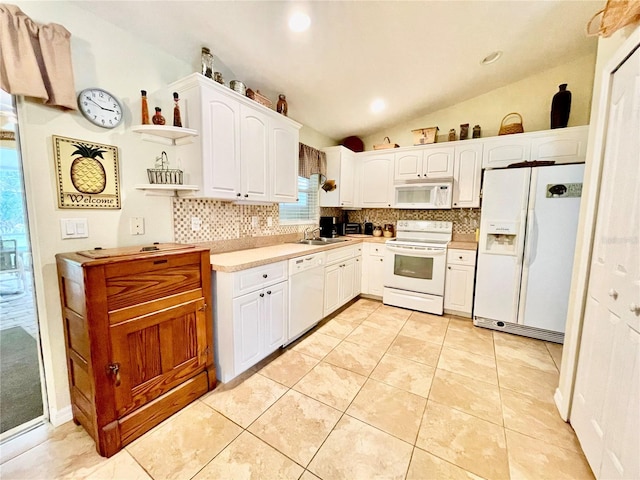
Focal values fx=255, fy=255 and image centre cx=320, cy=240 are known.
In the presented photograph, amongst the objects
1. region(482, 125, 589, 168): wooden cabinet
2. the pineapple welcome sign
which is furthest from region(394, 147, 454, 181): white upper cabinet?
the pineapple welcome sign

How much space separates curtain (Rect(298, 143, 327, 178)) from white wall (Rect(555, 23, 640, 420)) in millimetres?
2629

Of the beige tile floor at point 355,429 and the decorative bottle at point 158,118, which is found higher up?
the decorative bottle at point 158,118

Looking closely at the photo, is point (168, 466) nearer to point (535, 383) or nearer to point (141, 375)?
point (141, 375)

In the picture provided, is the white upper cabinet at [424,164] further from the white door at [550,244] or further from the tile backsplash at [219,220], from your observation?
the tile backsplash at [219,220]

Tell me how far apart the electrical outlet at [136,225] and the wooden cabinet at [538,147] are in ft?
12.2

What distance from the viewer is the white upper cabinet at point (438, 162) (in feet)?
11.2

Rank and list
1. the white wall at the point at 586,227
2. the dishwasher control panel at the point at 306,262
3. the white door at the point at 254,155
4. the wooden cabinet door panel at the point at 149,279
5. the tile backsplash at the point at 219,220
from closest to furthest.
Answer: the wooden cabinet door panel at the point at 149,279, the white wall at the point at 586,227, the tile backsplash at the point at 219,220, the white door at the point at 254,155, the dishwasher control panel at the point at 306,262

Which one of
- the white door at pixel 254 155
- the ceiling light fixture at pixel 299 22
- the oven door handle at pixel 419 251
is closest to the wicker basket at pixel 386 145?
the oven door handle at pixel 419 251

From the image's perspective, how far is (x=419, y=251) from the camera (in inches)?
128

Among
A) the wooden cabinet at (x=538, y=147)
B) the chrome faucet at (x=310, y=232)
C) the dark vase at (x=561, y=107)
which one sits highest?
the dark vase at (x=561, y=107)

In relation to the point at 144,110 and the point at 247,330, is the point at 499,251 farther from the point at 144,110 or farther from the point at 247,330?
the point at 144,110

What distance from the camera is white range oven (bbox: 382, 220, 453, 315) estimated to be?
3.21 metres

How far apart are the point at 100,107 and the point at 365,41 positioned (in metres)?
2.05

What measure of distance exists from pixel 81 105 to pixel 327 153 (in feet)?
9.32
